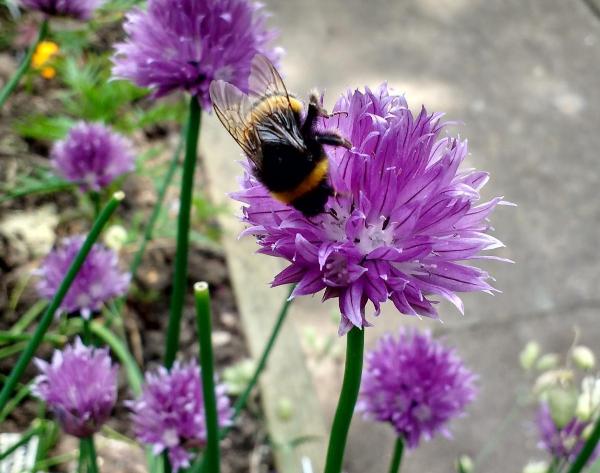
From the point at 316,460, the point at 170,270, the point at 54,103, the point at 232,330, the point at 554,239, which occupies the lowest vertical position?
the point at 316,460

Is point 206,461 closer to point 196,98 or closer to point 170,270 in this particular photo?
point 196,98

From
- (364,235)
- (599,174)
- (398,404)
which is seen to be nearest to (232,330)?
(398,404)

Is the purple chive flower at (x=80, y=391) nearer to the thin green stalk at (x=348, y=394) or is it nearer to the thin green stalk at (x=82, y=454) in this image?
the thin green stalk at (x=82, y=454)

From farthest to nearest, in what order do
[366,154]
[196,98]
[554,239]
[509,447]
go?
[554,239], [509,447], [196,98], [366,154]

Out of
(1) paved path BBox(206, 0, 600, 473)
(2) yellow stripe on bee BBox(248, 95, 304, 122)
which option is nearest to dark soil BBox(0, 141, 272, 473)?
(1) paved path BBox(206, 0, 600, 473)

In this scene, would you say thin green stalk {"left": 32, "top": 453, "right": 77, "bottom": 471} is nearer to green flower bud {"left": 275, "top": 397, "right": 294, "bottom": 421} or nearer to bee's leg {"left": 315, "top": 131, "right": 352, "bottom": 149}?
green flower bud {"left": 275, "top": 397, "right": 294, "bottom": 421}

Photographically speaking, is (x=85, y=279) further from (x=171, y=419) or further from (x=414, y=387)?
(x=414, y=387)

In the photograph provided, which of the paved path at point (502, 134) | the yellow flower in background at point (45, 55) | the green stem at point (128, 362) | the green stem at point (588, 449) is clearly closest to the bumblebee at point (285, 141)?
the green stem at point (588, 449)
